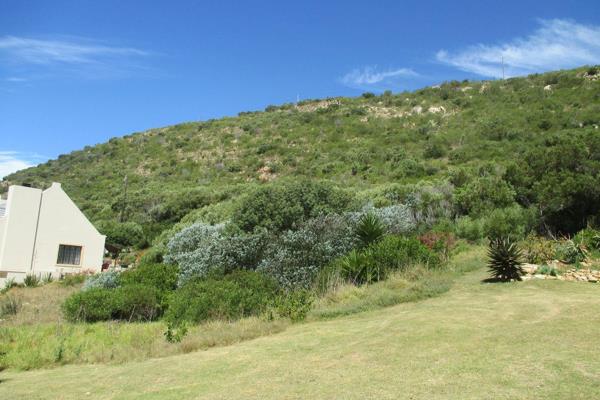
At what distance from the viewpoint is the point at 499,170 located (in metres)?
31.5

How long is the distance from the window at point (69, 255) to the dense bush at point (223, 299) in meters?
17.0

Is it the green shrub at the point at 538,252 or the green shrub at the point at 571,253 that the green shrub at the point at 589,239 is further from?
the green shrub at the point at 538,252

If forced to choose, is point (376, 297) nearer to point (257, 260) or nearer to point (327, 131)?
point (257, 260)

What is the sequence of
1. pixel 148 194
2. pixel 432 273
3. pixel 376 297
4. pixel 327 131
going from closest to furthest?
1. pixel 376 297
2. pixel 432 273
3. pixel 148 194
4. pixel 327 131

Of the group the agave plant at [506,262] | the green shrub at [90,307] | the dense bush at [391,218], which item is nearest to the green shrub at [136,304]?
the green shrub at [90,307]

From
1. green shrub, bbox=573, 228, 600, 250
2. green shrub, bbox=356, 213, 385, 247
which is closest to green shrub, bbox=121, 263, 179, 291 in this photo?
green shrub, bbox=356, 213, 385, 247

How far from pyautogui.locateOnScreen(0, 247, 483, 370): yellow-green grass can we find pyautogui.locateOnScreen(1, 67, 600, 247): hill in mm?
13699

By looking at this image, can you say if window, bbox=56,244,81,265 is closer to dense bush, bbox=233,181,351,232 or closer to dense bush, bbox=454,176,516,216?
dense bush, bbox=233,181,351,232

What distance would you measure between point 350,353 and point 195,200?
3322 cm

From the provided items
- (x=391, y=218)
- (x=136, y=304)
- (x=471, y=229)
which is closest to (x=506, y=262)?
(x=391, y=218)

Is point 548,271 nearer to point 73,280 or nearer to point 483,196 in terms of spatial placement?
point 483,196

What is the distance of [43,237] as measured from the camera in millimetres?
28859

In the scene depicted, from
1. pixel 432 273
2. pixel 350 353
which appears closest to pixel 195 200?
pixel 432 273

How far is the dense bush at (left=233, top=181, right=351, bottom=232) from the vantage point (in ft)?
70.8
